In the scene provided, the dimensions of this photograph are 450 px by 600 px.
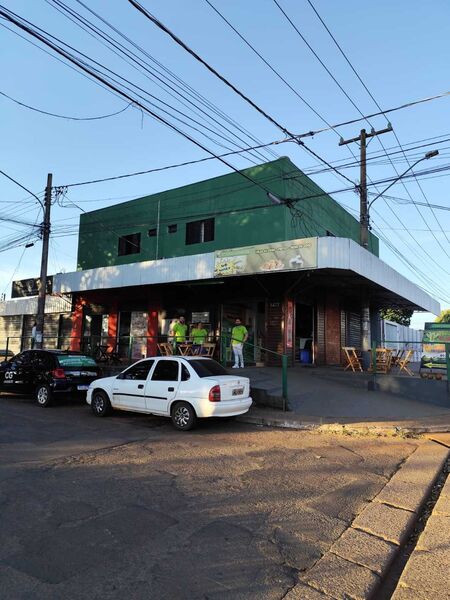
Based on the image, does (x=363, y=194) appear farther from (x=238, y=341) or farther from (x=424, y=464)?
(x=424, y=464)

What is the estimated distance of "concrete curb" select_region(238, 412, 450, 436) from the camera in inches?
365

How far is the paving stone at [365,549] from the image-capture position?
3.89 metres

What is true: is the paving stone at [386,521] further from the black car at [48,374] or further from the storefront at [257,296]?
the black car at [48,374]

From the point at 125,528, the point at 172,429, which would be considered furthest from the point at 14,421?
the point at 125,528

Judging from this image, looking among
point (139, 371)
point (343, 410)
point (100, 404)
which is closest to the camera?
point (139, 371)

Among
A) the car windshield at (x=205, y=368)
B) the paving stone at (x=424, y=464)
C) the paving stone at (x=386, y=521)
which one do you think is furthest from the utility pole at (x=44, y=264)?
the paving stone at (x=386, y=521)

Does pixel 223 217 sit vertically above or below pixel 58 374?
above

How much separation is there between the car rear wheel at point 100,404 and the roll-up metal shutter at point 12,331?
60.6ft

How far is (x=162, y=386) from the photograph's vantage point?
32.3ft

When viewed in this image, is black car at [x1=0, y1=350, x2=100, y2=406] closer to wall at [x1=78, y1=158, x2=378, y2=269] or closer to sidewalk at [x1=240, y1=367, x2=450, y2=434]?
sidewalk at [x1=240, y1=367, x2=450, y2=434]

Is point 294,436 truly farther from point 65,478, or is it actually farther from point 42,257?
point 42,257

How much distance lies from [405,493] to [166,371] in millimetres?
5602

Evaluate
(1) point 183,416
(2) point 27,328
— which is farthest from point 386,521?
(2) point 27,328

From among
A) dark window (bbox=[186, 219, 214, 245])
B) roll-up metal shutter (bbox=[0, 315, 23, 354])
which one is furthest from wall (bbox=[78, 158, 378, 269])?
roll-up metal shutter (bbox=[0, 315, 23, 354])
